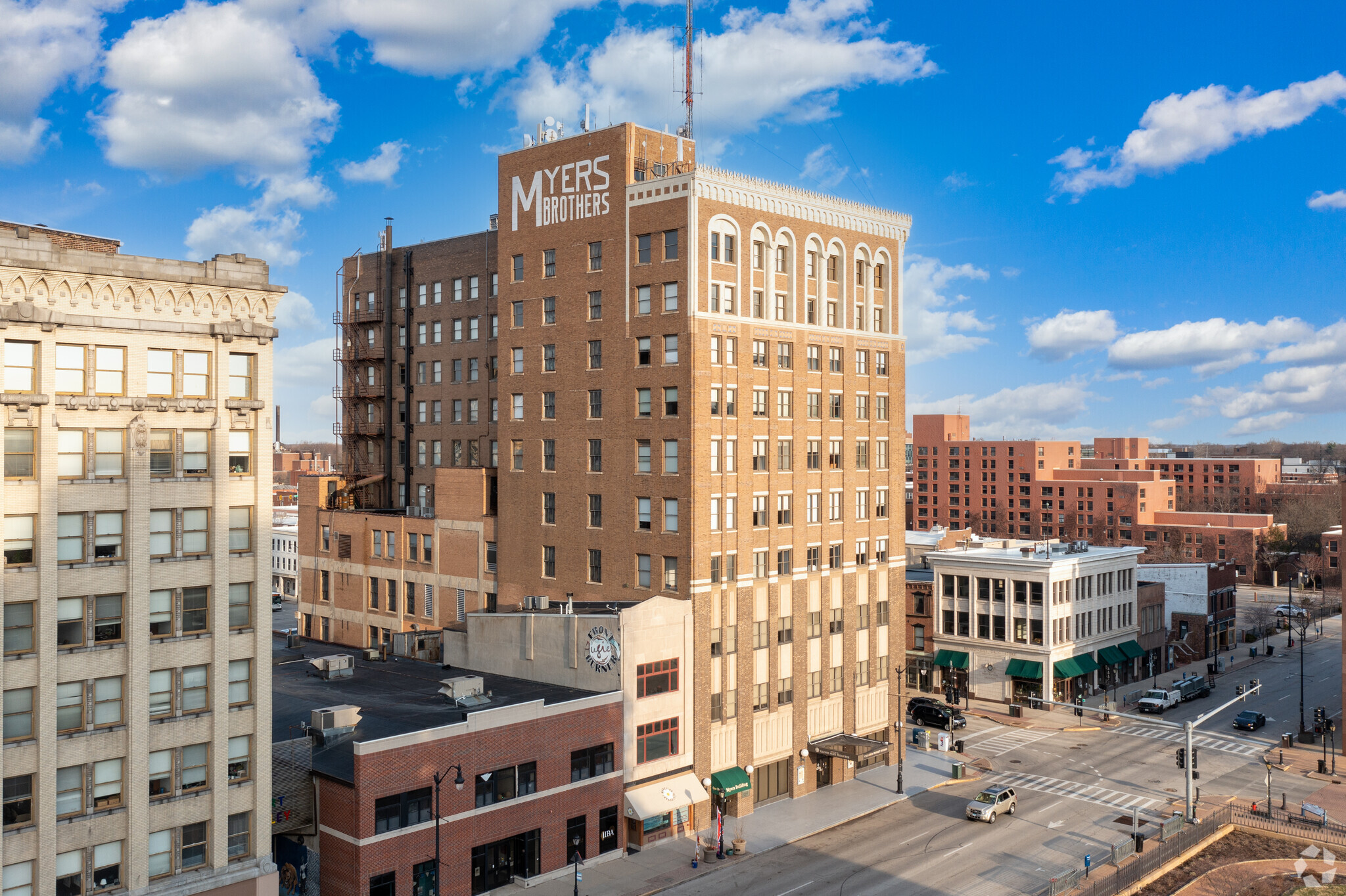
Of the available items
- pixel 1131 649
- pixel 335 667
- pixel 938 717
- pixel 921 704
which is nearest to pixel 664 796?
pixel 335 667

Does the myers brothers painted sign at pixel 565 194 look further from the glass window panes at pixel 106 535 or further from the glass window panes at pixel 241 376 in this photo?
the glass window panes at pixel 106 535

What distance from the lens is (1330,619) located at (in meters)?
136

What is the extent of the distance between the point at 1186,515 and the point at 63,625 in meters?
182

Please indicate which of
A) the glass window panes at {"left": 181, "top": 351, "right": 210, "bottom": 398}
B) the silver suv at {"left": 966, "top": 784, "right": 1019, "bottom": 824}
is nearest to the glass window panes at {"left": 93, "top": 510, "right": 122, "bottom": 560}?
the glass window panes at {"left": 181, "top": 351, "right": 210, "bottom": 398}

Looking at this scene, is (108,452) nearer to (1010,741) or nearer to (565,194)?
(565,194)

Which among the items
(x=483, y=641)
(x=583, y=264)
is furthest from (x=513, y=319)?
(x=483, y=641)

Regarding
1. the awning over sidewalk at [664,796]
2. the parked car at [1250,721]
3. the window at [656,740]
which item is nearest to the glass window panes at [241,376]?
the window at [656,740]

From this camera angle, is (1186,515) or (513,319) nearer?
(513,319)

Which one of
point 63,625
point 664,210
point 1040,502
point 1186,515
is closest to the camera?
point 63,625

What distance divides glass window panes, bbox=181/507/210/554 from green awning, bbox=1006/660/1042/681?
2647 inches

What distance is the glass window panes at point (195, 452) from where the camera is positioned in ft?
127

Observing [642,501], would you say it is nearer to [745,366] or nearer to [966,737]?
[745,366]

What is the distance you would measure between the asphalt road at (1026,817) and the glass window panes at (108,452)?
29.9m

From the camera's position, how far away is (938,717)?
78750mm
